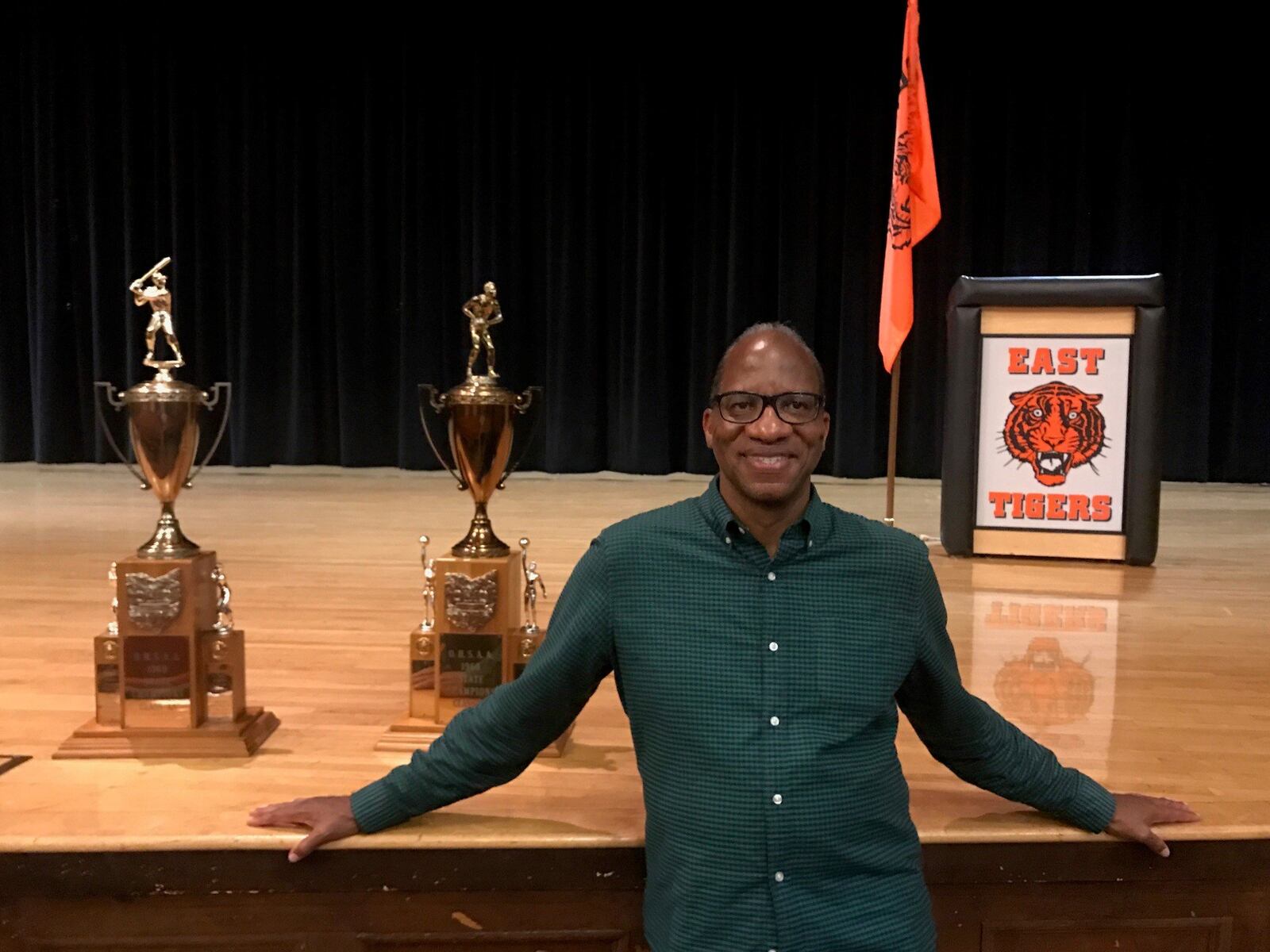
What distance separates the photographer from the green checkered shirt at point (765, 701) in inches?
52.2

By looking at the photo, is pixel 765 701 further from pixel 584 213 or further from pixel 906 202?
pixel 584 213

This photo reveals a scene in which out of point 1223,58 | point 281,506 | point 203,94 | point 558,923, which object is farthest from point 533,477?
point 558,923

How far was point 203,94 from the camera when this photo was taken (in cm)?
691

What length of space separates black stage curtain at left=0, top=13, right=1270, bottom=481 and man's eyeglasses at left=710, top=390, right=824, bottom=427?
17.9ft

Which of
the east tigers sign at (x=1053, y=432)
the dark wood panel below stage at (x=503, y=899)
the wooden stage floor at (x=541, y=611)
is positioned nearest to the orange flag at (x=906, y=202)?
the east tigers sign at (x=1053, y=432)

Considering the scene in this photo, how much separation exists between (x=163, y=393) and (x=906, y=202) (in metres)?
3.09

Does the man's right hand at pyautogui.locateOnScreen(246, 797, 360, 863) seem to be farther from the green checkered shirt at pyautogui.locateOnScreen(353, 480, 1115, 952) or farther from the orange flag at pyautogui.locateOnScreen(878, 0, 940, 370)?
the orange flag at pyautogui.locateOnScreen(878, 0, 940, 370)

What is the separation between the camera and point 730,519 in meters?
1.37

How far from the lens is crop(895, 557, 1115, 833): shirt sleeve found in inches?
56.3

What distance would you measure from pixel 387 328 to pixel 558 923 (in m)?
5.73

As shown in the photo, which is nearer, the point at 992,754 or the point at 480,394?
the point at 992,754

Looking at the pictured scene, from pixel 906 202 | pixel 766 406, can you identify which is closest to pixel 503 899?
pixel 766 406

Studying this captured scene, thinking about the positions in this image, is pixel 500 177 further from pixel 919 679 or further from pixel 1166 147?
pixel 919 679

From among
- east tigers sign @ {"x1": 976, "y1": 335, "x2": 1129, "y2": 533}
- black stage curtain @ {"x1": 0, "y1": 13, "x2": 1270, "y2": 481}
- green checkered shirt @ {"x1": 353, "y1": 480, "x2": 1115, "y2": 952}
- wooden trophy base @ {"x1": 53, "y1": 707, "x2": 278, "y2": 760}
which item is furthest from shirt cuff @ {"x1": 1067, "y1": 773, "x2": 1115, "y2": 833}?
black stage curtain @ {"x1": 0, "y1": 13, "x2": 1270, "y2": 481}
